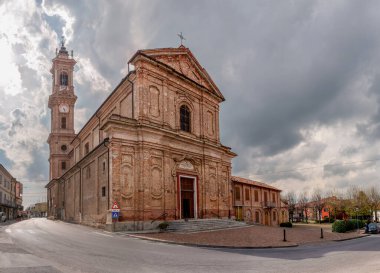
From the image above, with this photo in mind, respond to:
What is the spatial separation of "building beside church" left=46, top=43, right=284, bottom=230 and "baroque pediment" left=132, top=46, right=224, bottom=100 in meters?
0.09

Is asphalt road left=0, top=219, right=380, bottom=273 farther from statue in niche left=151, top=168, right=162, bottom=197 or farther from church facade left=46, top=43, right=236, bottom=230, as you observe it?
statue in niche left=151, top=168, right=162, bottom=197

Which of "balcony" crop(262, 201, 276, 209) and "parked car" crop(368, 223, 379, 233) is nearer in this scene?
"parked car" crop(368, 223, 379, 233)

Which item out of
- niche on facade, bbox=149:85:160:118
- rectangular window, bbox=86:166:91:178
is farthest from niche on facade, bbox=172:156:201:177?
rectangular window, bbox=86:166:91:178

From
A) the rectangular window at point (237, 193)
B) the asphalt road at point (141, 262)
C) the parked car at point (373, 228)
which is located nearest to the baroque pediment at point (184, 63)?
the rectangular window at point (237, 193)

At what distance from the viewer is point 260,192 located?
50656mm

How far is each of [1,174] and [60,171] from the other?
1379 cm

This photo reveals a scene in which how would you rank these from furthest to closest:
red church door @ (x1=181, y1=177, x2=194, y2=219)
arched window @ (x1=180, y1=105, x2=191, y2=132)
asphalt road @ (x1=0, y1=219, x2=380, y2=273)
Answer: arched window @ (x1=180, y1=105, x2=191, y2=132) → red church door @ (x1=181, y1=177, x2=194, y2=219) → asphalt road @ (x1=0, y1=219, x2=380, y2=273)

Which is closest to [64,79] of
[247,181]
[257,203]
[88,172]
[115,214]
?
[88,172]

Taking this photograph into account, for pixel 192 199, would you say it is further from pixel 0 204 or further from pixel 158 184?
pixel 0 204

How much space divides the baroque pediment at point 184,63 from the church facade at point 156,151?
0.09 m

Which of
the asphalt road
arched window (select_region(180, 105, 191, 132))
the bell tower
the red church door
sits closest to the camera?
the asphalt road

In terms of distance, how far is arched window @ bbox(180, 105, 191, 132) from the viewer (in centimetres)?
3040

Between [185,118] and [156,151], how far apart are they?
20.0 feet

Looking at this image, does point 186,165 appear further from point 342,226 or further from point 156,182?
point 342,226
